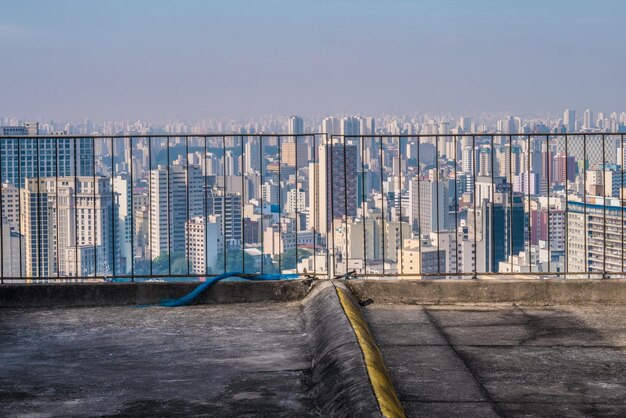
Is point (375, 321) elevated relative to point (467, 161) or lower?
lower

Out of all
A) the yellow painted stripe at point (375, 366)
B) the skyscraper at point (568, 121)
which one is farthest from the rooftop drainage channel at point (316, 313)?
the skyscraper at point (568, 121)

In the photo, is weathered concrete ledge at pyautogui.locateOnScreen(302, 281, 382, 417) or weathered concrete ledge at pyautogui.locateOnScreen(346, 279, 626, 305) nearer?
weathered concrete ledge at pyautogui.locateOnScreen(302, 281, 382, 417)

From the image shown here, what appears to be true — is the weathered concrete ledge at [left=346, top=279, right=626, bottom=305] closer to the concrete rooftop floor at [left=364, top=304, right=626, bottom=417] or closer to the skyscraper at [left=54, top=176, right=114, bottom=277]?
the concrete rooftop floor at [left=364, top=304, right=626, bottom=417]

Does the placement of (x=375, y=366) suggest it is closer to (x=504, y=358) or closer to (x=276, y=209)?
(x=504, y=358)

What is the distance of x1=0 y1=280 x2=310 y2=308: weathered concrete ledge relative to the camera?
32.2ft

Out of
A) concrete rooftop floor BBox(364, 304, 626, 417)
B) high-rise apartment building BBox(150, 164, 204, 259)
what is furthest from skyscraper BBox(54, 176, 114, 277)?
concrete rooftop floor BBox(364, 304, 626, 417)

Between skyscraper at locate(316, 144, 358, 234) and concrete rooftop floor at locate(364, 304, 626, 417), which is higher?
skyscraper at locate(316, 144, 358, 234)

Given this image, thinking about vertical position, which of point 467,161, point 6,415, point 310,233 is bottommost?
point 6,415

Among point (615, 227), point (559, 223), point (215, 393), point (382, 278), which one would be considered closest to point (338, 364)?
point (215, 393)

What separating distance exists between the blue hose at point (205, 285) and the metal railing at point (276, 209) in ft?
0.96

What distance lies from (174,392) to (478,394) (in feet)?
6.29

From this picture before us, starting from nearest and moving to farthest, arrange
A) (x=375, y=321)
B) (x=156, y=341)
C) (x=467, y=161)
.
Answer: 1. (x=156, y=341)
2. (x=375, y=321)
3. (x=467, y=161)

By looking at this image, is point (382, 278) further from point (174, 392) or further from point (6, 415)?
point (6, 415)

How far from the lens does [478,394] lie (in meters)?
6.14
